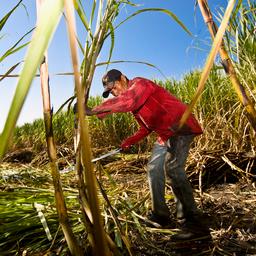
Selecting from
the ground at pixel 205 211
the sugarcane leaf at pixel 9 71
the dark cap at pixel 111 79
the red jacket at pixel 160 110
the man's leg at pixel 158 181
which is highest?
the dark cap at pixel 111 79

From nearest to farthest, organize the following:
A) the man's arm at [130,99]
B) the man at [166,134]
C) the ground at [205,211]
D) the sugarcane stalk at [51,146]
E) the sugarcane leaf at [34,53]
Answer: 1. the sugarcane leaf at [34,53]
2. the sugarcane stalk at [51,146]
3. the ground at [205,211]
4. the man's arm at [130,99]
5. the man at [166,134]

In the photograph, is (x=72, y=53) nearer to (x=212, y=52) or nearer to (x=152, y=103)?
(x=212, y=52)

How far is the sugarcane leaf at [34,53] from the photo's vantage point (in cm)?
19

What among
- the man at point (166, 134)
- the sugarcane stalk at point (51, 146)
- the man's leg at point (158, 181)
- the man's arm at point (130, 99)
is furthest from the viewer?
the man's leg at point (158, 181)

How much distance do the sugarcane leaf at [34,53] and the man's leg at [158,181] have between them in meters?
2.03

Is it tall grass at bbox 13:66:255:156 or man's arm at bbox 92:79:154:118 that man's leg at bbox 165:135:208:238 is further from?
tall grass at bbox 13:66:255:156

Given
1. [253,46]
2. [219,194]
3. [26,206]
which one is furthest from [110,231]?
[253,46]

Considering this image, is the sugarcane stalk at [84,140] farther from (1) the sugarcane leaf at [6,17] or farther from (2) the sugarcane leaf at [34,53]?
(1) the sugarcane leaf at [6,17]

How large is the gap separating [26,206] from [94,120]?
14.5 ft

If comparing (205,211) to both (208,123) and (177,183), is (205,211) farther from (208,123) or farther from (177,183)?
(208,123)

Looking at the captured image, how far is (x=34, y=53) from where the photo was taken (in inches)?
7.4

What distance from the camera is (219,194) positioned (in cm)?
260

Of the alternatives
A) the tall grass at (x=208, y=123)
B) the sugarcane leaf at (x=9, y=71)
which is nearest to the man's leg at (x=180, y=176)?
the tall grass at (x=208, y=123)

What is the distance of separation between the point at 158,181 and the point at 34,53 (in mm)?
2184
